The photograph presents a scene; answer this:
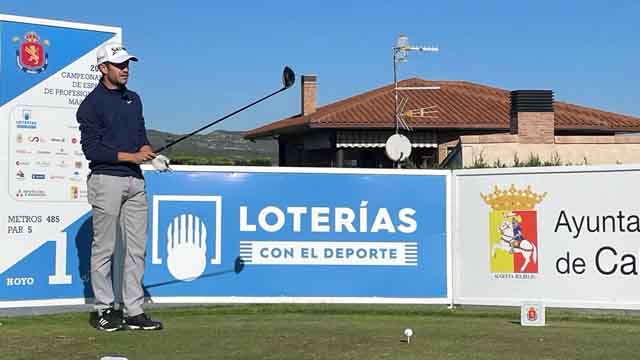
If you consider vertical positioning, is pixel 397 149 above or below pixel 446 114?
below

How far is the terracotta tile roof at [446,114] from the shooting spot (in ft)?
137

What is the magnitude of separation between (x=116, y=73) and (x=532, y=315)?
12.0 feet

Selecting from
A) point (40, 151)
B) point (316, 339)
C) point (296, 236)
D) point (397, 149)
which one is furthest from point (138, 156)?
point (397, 149)

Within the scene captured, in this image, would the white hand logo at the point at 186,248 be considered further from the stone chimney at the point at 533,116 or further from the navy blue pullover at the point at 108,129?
the stone chimney at the point at 533,116

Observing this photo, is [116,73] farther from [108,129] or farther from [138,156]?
[138,156]

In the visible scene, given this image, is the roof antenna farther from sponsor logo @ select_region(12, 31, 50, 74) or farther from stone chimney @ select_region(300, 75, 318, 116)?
sponsor logo @ select_region(12, 31, 50, 74)

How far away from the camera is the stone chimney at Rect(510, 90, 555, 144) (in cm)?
3559

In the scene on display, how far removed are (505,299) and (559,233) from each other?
33.9 inches

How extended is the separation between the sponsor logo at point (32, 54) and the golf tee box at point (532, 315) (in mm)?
4825

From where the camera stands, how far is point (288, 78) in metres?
10.6

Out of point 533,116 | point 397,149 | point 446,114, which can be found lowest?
point 397,149

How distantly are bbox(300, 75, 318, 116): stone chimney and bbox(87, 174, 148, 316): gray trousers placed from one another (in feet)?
137

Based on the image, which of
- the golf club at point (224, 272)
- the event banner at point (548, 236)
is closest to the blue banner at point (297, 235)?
the golf club at point (224, 272)

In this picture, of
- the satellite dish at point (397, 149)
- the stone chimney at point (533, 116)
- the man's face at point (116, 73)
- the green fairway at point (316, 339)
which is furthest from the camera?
the stone chimney at point (533, 116)
